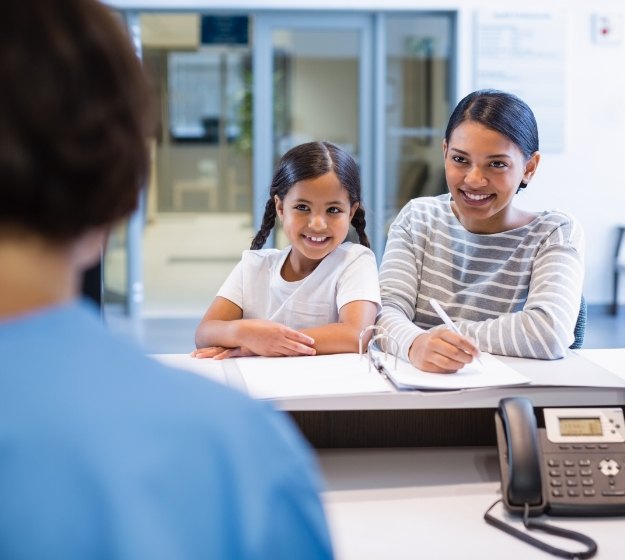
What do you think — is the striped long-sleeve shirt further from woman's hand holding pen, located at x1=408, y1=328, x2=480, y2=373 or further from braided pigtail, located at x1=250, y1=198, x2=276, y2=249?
braided pigtail, located at x1=250, y1=198, x2=276, y2=249

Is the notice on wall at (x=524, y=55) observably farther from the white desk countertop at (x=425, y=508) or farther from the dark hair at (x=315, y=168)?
the white desk countertop at (x=425, y=508)

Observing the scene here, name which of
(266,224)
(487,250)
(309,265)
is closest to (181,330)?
(266,224)

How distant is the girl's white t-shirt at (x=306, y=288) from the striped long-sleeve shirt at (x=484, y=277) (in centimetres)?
6

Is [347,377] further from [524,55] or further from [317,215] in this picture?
[524,55]

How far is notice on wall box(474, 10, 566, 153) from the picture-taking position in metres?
Answer: 5.99

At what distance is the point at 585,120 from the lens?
6188 mm

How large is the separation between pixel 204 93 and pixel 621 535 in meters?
5.79

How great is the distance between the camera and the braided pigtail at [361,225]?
2.09 meters

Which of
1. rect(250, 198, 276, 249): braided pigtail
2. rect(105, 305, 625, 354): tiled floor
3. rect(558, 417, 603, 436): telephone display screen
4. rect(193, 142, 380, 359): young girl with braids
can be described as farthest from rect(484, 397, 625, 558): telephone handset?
rect(105, 305, 625, 354): tiled floor

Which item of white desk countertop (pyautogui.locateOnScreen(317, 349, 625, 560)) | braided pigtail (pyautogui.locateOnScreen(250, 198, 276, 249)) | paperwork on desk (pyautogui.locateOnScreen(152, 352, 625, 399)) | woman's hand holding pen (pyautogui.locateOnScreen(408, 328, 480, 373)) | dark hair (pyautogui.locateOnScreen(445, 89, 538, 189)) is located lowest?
white desk countertop (pyautogui.locateOnScreen(317, 349, 625, 560))

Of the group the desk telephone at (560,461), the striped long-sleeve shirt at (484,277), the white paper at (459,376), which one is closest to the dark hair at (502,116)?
the striped long-sleeve shirt at (484,277)

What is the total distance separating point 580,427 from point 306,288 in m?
0.77

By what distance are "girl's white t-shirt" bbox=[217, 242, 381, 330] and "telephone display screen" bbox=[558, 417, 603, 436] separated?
603mm

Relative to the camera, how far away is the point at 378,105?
6.03 meters
